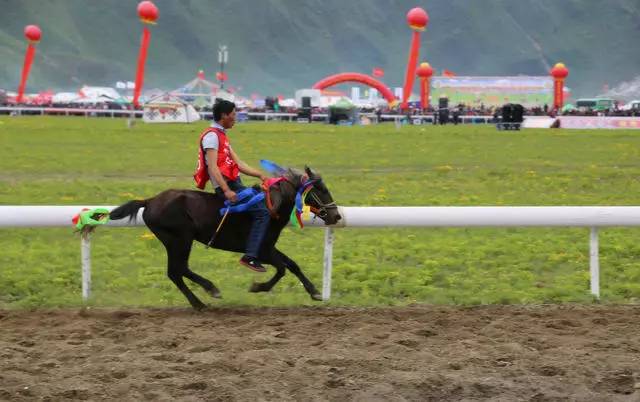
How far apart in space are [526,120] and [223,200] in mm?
49375

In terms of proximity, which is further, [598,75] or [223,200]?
[598,75]

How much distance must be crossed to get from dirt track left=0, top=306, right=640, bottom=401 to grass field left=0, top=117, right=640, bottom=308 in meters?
0.85

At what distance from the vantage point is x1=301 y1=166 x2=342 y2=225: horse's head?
8.95 meters

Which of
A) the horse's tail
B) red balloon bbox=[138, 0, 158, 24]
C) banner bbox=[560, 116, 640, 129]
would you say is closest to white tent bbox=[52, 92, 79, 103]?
red balloon bbox=[138, 0, 158, 24]

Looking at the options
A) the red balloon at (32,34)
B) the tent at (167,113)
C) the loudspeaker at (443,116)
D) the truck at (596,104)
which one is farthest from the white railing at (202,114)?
the truck at (596,104)

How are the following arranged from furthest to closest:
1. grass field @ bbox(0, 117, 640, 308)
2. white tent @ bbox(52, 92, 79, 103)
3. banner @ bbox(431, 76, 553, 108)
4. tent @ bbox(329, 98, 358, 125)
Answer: banner @ bbox(431, 76, 553, 108)
white tent @ bbox(52, 92, 79, 103)
tent @ bbox(329, 98, 358, 125)
grass field @ bbox(0, 117, 640, 308)

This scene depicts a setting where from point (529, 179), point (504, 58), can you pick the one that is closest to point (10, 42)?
point (504, 58)

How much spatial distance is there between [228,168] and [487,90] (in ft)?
272

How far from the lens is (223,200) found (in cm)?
900

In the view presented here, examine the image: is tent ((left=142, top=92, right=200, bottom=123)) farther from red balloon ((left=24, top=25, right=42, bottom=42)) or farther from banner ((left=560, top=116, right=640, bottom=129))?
red balloon ((left=24, top=25, right=42, bottom=42))

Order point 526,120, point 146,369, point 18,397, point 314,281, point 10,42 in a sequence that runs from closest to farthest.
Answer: point 18,397, point 146,369, point 314,281, point 526,120, point 10,42

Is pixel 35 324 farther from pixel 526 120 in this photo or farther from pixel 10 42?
pixel 10 42

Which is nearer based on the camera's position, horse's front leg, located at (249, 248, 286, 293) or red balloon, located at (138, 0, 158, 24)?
horse's front leg, located at (249, 248, 286, 293)

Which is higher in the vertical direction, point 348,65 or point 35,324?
point 348,65
